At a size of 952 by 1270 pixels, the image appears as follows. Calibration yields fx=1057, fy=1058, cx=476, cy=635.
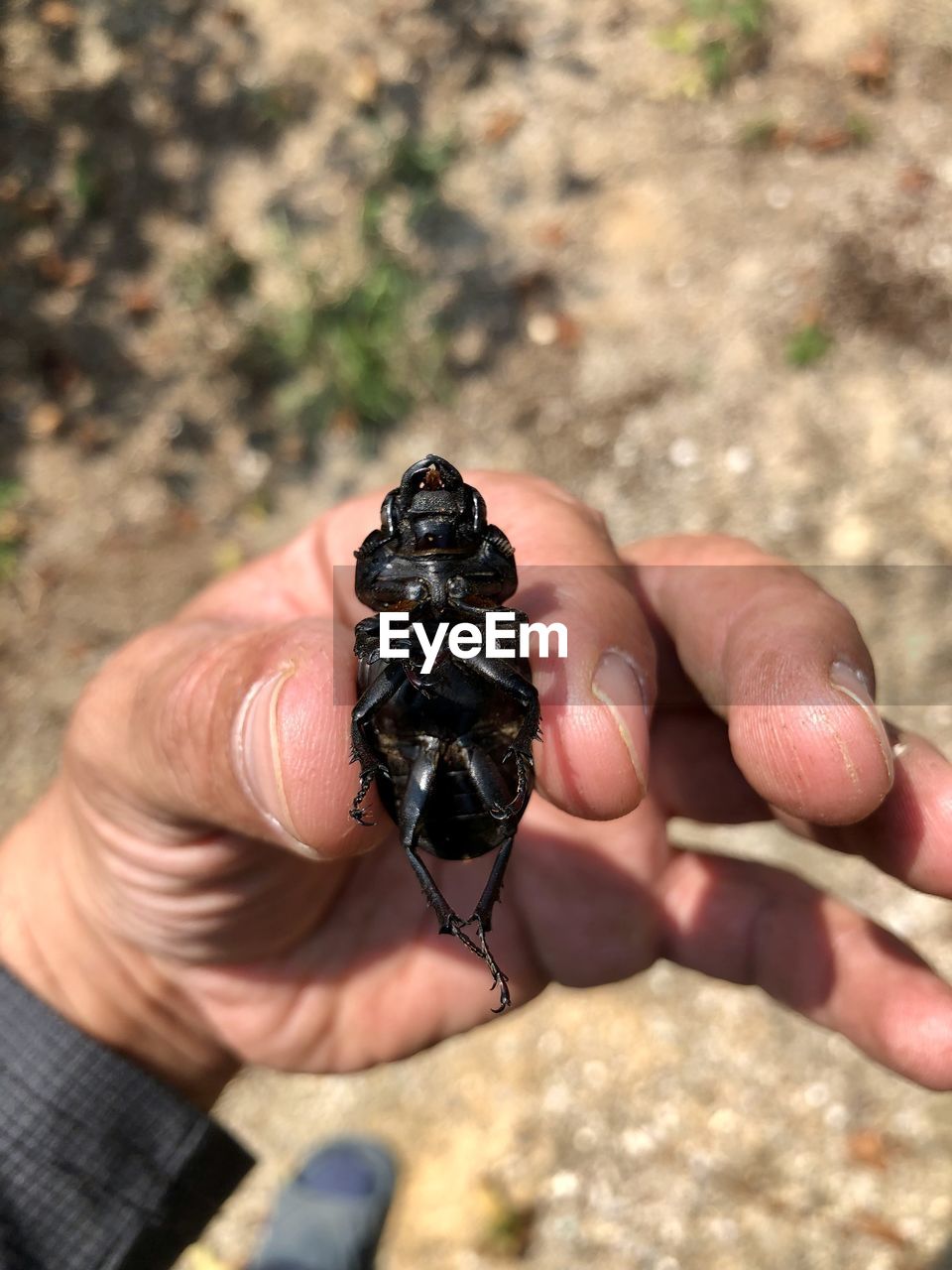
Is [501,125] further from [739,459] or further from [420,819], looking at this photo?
[420,819]

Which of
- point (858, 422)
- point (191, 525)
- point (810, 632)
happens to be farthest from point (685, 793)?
point (191, 525)

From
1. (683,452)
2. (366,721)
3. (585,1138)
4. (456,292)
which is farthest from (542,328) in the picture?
(585,1138)

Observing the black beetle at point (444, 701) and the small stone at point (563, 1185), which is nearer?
the black beetle at point (444, 701)

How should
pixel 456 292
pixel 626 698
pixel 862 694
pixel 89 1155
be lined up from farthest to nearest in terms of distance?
pixel 456 292
pixel 89 1155
pixel 862 694
pixel 626 698

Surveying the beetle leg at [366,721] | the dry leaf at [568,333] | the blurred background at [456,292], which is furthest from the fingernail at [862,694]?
the dry leaf at [568,333]

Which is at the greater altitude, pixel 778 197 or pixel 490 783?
pixel 778 197

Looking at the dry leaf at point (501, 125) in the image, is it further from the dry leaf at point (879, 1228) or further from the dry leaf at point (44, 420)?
the dry leaf at point (879, 1228)
